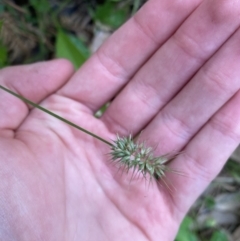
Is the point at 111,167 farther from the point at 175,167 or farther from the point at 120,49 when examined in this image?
the point at 120,49

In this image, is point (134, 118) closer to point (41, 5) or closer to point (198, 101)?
point (198, 101)

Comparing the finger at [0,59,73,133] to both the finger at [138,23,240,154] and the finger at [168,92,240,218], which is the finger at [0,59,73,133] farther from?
the finger at [168,92,240,218]

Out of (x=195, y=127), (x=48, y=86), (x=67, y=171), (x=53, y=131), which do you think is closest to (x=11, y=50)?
(x=48, y=86)

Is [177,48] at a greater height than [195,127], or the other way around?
[177,48]

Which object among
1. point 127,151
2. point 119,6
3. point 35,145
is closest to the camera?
point 127,151

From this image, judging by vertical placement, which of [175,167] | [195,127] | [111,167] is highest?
[195,127]

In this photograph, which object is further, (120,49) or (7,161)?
(120,49)

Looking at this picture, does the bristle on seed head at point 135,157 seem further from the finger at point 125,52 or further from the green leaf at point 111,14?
the green leaf at point 111,14
